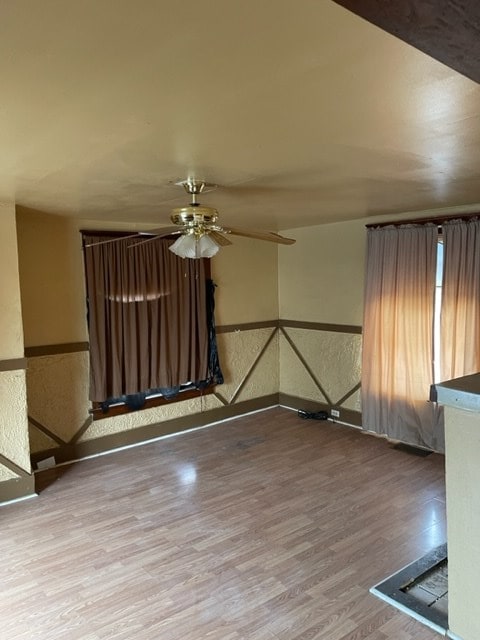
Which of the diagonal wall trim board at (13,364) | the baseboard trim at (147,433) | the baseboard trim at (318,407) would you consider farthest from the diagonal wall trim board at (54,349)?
the baseboard trim at (318,407)

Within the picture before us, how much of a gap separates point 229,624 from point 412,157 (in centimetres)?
258

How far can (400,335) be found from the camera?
15.7 ft

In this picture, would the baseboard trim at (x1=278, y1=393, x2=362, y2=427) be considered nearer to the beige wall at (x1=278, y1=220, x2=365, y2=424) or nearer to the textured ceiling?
the beige wall at (x1=278, y1=220, x2=365, y2=424)

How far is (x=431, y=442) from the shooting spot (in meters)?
4.64

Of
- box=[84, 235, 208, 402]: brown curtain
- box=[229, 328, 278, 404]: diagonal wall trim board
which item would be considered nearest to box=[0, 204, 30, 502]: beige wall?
box=[84, 235, 208, 402]: brown curtain

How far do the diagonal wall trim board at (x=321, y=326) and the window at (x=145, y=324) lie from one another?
1143 mm

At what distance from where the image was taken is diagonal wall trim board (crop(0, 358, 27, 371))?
379cm

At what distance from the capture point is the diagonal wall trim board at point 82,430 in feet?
15.4

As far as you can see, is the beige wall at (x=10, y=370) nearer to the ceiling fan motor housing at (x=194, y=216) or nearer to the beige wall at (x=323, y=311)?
the ceiling fan motor housing at (x=194, y=216)

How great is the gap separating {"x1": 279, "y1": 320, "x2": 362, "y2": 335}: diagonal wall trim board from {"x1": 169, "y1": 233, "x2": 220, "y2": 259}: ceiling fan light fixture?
114 inches

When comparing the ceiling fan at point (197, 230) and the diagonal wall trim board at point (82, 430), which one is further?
the diagonal wall trim board at point (82, 430)

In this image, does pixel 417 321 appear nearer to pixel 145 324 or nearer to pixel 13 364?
pixel 145 324

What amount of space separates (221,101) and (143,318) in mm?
3549

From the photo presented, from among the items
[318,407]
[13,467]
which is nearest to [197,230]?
[13,467]
